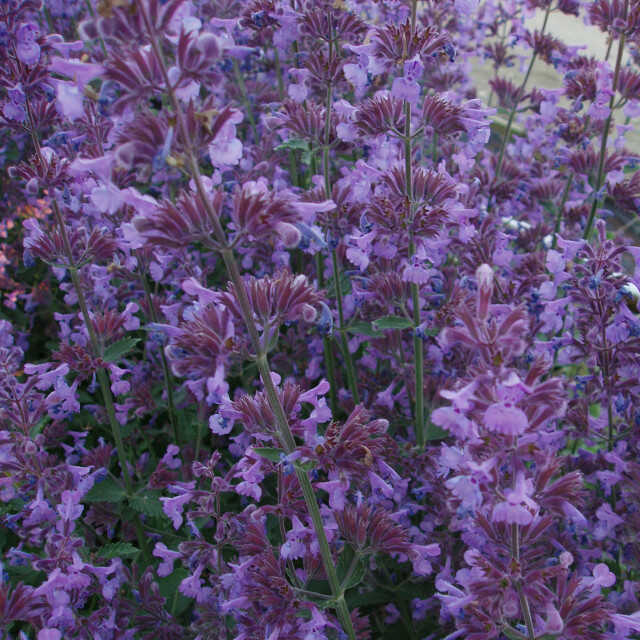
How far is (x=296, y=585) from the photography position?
7.40 ft

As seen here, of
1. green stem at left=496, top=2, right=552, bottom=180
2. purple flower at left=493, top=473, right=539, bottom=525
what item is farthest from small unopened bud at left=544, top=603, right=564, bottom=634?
green stem at left=496, top=2, right=552, bottom=180

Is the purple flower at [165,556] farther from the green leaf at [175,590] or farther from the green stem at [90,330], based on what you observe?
the green stem at [90,330]

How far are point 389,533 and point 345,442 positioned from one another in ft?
1.35

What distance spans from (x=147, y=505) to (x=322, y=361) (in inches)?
50.2

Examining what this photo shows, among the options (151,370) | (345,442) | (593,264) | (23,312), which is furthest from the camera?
(23,312)

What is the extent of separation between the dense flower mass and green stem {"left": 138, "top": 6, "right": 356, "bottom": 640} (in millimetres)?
11

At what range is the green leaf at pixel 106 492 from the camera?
9.31 ft

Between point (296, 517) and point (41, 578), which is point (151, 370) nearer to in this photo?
point (41, 578)

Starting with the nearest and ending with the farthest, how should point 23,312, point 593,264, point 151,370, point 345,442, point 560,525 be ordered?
point 345,442
point 593,264
point 560,525
point 151,370
point 23,312

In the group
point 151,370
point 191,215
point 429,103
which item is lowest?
point 151,370

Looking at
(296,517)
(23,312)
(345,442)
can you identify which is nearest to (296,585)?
(296,517)

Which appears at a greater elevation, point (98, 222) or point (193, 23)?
point (193, 23)

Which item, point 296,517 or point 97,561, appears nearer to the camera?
point 296,517

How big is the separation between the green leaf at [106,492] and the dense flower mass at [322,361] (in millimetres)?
30
